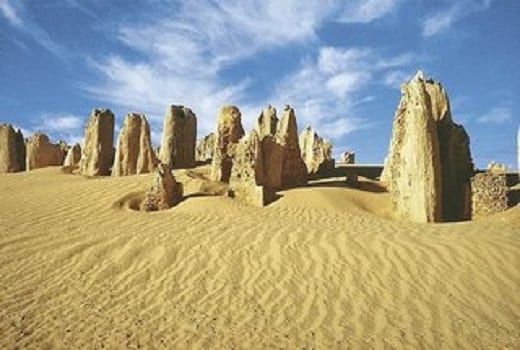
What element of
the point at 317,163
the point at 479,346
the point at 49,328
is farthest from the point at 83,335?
the point at 317,163

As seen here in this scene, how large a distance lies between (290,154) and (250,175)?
3448 mm

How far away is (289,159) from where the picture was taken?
648 inches

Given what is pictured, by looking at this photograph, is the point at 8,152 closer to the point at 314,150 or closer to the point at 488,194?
the point at 314,150

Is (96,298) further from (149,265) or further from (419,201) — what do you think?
(419,201)

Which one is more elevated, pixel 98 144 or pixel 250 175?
pixel 98 144

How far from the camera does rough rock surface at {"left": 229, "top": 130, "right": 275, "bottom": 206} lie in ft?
42.6

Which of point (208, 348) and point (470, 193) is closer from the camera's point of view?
point (208, 348)

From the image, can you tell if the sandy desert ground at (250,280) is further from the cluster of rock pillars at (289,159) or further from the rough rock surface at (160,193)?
the cluster of rock pillars at (289,159)

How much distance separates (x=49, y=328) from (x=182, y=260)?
2.71 meters

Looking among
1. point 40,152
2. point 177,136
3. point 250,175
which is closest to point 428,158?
point 250,175

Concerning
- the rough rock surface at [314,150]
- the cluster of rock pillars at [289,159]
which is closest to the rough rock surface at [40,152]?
the cluster of rock pillars at [289,159]

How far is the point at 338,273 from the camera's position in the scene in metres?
7.38

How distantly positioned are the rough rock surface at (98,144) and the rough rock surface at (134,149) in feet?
3.79

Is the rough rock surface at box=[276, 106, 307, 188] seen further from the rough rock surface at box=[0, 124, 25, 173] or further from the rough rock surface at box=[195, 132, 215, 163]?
the rough rock surface at box=[195, 132, 215, 163]
